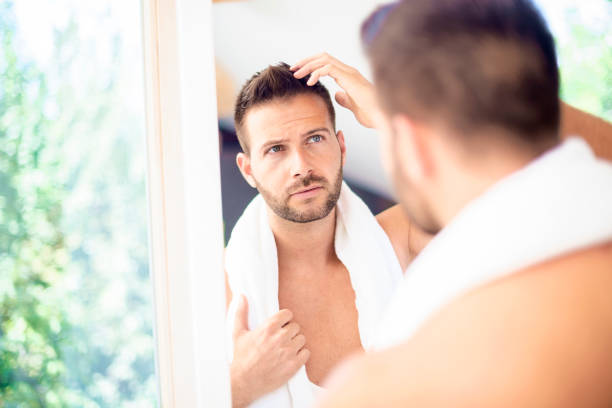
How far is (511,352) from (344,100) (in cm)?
94

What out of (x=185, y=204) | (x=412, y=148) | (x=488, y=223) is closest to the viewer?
(x=488, y=223)

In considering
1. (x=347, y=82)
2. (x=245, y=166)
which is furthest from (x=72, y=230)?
(x=347, y=82)

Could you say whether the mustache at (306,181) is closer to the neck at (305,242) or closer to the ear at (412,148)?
the neck at (305,242)

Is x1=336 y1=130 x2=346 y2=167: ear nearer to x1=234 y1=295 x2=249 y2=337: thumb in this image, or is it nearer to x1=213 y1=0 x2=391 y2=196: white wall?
x1=213 y1=0 x2=391 y2=196: white wall

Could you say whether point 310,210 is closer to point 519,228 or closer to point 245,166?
point 245,166

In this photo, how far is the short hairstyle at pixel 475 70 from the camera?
87 centimetres

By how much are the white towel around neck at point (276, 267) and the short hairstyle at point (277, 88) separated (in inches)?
8.6

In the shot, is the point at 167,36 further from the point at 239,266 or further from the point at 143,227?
the point at 239,266

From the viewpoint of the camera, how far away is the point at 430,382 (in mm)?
664

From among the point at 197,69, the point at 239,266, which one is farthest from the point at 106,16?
the point at 239,266

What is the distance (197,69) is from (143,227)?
50 centimetres

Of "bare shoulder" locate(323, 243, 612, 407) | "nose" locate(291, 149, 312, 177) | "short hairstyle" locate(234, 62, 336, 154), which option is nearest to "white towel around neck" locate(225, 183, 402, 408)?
"nose" locate(291, 149, 312, 177)

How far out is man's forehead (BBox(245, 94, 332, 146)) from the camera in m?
1.48

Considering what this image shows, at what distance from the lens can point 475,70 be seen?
88 cm
